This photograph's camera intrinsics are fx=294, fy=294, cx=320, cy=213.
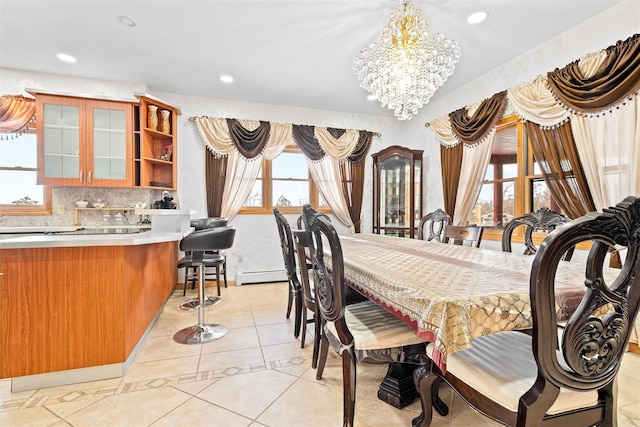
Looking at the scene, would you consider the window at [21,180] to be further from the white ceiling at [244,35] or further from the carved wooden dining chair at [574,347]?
the carved wooden dining chair at [574,347]

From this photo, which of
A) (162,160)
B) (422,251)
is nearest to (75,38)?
(162,160)

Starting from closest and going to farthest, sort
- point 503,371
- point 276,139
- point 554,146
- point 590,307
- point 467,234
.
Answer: point 590,307, point 503,371, point 467,234, point 554,146, point 276,139

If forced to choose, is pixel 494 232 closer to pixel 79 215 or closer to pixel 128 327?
pixel 128 327

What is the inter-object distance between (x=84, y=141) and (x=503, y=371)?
4417 millimetres

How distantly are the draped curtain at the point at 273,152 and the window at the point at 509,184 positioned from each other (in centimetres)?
181

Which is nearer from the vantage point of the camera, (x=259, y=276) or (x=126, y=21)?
(x=126, y=21)

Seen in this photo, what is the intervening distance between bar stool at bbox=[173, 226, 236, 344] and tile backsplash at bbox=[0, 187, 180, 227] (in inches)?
73.5

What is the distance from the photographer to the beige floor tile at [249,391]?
5.46 ft

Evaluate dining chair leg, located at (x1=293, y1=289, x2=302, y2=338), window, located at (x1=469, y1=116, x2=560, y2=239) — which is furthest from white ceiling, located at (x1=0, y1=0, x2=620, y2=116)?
dining chair leg, located at (x1=293, y1=289, x2=302, y2=338)

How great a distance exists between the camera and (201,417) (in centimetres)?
158

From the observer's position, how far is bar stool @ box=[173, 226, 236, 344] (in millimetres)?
2254

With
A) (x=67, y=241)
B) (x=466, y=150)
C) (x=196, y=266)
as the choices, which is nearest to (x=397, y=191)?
(x=466, y=150)

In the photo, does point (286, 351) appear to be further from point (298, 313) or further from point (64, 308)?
point (64, 308)

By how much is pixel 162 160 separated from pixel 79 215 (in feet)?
3.86
